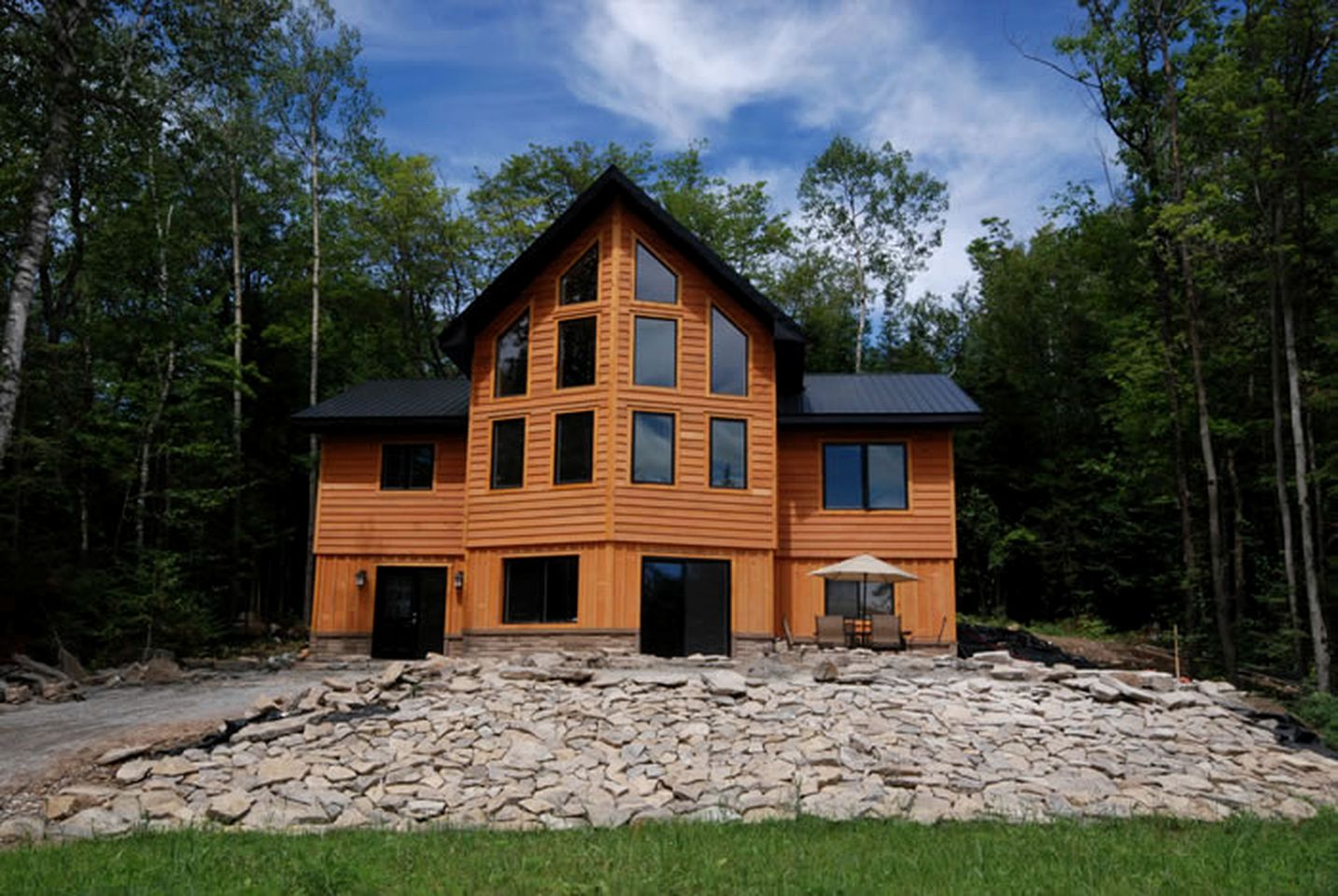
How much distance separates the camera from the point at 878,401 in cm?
2009

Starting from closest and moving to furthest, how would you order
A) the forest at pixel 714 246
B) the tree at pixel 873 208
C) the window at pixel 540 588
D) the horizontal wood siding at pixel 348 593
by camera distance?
the forest at pixel 714 246
the window at pixel 540 588
the horizontal wood siding at pixel 348 593
the tree at pixel 873 208

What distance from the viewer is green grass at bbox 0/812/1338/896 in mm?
6188

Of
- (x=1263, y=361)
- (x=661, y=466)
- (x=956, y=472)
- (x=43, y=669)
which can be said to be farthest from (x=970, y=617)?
(x=43, y=669)

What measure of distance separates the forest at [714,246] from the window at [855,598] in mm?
3844

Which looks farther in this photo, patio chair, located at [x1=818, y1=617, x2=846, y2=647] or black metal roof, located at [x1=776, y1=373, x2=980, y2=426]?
black metal roof, located at [x1=776, y1=373, x2=980, y2=426]

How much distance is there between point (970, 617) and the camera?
96.6ft

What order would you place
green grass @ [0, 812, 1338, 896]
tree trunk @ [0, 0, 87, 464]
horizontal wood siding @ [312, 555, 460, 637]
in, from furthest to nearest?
horizontal wood siding @ [312, 555, 460, 637] < tree trunk @ [0, 0, 87, 464] < green grass @ [0, 812, 1338, 896]

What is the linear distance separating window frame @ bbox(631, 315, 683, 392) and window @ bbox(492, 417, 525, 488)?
2.23m

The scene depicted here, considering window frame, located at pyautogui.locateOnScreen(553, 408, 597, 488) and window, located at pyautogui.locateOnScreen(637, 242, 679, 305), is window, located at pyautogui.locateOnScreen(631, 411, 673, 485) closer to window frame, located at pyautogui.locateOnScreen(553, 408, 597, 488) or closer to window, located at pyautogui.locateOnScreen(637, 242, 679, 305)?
window frame, located at pyautogui.locateOnScreen(553, 408, 597, 488)

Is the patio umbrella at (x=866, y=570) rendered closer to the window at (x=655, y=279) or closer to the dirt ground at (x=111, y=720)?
the window at (x=655, y=279)

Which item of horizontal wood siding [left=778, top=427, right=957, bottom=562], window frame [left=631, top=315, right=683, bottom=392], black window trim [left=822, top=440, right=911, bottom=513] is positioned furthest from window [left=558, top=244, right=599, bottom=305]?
black window trim [left=822, top=440, right=911, bottom=513]

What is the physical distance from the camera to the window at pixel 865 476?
19594 millimetres

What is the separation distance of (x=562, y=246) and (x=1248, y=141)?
11855 millimetres

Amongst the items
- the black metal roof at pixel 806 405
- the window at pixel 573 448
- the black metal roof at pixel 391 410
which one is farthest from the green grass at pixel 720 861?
the black metal roof at pixel 391 410
